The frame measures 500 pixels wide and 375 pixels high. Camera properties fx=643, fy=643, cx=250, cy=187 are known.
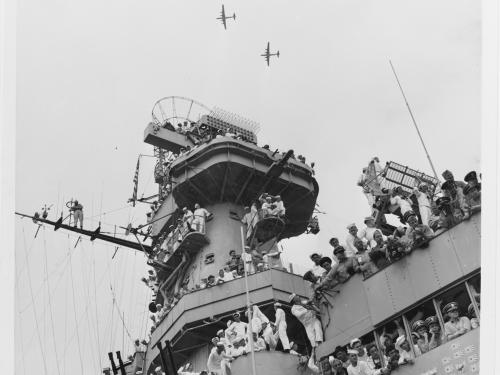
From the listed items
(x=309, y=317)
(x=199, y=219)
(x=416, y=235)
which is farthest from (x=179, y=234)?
(x=416, y=235)

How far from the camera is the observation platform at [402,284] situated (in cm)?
1071

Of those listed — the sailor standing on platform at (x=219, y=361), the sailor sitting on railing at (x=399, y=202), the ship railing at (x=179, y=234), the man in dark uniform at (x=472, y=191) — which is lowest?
the sailor standing on platform at (x=219, y=361)

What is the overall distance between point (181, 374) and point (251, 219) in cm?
585

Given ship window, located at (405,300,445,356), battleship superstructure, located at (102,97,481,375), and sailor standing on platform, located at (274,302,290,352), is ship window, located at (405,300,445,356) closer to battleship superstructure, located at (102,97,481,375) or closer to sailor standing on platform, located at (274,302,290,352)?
battleship superstructure, located at (102,97,481,375)

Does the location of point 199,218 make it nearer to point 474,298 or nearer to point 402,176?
point 402,176

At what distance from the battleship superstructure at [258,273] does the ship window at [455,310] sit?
0.11 ft

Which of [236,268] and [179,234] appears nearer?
[236,268]

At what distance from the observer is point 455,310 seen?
9.92 meters

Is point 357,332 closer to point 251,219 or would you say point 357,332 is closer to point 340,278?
Result: point 340,278

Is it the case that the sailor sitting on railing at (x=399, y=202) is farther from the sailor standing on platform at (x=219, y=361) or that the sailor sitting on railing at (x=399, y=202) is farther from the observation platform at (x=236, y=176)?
the observation platform at (x=236, y=176)

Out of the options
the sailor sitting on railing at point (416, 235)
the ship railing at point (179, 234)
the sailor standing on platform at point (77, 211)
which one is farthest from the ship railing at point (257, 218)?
the sailor sitting on railing at point (416, 235)

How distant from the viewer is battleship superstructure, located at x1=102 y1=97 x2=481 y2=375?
10.9 meters

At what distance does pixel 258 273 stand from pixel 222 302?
1.13 metres

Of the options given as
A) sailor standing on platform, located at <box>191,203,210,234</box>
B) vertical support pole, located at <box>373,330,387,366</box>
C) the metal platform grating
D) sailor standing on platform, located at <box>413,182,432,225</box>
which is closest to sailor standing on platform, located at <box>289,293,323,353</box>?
vertical support pole, located at <box>373,330,387,366</box>
